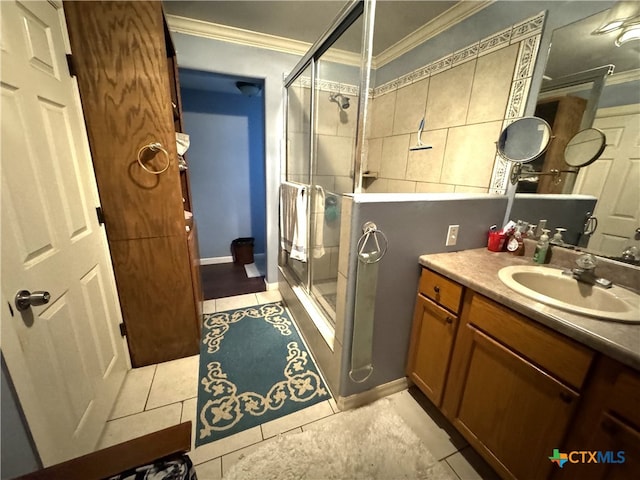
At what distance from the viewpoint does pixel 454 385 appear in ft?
3.89

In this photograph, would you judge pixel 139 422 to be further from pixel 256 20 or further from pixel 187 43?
pixel 256 20

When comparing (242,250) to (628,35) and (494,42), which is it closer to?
(494,42)

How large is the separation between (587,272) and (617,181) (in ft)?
1.38

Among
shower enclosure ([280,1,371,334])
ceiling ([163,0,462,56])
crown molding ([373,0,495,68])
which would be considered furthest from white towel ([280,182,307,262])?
crown molding ([373,0,495,68])

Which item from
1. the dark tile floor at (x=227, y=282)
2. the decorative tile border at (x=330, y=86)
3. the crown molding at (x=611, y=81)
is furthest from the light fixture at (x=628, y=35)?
the dark tile floor at (x=227, y=282)

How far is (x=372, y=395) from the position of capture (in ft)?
4.80

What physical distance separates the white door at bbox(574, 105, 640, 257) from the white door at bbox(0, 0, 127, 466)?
2227 millimetres

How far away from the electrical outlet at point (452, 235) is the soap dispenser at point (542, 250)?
0.38 meters

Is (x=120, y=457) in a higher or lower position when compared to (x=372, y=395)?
higher

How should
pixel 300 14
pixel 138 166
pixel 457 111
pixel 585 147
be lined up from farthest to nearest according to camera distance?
pixel 300 14 < pixel 457 111 < pixel 138 166 < pixel 585 147

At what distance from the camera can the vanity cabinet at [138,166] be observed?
1216 mm

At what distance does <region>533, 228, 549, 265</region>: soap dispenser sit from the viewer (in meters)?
1.23

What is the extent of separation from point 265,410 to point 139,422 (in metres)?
0.67

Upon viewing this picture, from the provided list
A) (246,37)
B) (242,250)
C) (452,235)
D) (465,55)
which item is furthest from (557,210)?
(242,250)
